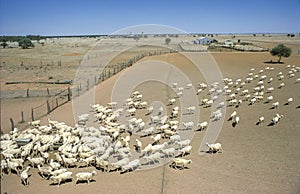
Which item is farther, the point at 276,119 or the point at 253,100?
the point at 253,100

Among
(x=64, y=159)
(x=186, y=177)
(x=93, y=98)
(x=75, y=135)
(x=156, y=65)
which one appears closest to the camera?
(x=186, y=177)

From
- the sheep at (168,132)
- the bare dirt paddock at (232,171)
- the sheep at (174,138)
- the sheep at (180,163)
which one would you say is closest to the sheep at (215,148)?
the bare dirt paddock at (232,171)

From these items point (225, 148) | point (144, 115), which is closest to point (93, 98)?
point (144, 115)

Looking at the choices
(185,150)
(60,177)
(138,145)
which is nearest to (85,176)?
(60,177)

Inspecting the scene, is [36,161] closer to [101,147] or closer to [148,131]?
[101,147]

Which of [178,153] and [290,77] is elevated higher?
[290,77]

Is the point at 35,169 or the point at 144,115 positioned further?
the point at 144,115

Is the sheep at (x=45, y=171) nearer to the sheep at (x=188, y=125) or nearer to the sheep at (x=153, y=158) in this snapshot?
the sheep at (x=153, y=158)

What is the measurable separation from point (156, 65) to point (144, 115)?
2079cm

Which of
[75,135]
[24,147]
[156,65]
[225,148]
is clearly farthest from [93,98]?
[156,65]

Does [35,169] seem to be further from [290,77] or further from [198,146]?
[290,77]

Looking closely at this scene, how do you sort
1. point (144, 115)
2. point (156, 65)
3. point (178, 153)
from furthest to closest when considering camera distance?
point (156, 65), point (144, 115), point (178, 153)

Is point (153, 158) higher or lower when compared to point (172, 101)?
lower

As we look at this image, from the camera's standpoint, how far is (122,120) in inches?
648
